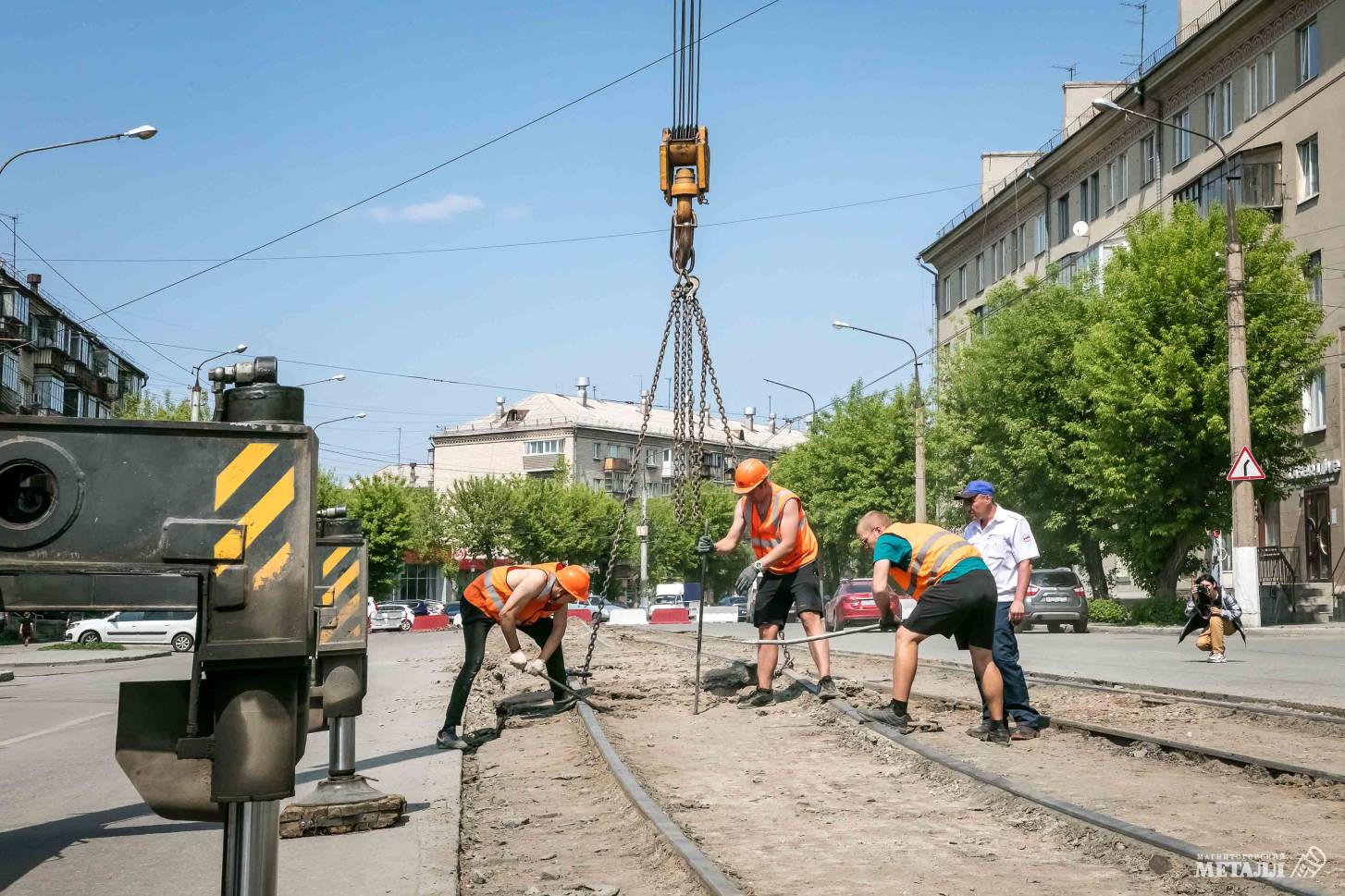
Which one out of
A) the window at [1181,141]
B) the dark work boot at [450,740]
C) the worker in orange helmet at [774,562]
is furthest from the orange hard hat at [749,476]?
the window at [1181,141]

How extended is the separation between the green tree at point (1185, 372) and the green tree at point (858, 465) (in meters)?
24.8

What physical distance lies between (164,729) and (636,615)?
51054 mm

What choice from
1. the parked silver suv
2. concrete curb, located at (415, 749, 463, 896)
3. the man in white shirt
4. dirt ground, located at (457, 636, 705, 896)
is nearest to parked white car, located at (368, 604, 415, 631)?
the parked silver suv

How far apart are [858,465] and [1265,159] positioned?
27.9 m

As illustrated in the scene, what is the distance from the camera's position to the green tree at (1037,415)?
42.4 m

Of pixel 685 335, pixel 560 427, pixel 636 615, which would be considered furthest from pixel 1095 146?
pixel 560 427

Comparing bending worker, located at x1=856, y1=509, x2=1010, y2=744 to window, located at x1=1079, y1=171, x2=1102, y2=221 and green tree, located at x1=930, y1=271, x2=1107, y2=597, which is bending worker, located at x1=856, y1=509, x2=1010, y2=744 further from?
window, located at x1=1079, y1=171, x2=1102, y2=221

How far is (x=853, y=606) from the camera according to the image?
37.1 meters

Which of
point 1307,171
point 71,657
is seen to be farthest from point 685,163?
point 1307,171

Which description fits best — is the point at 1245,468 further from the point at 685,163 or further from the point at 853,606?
the point at 685,163

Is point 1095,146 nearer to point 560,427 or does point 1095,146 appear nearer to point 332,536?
point 332,536

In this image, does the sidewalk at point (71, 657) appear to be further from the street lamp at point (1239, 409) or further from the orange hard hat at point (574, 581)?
the street lamp at point (1239, 409)

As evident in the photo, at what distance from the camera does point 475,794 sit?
8320 mm

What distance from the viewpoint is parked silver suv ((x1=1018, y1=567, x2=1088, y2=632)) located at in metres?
32.9
